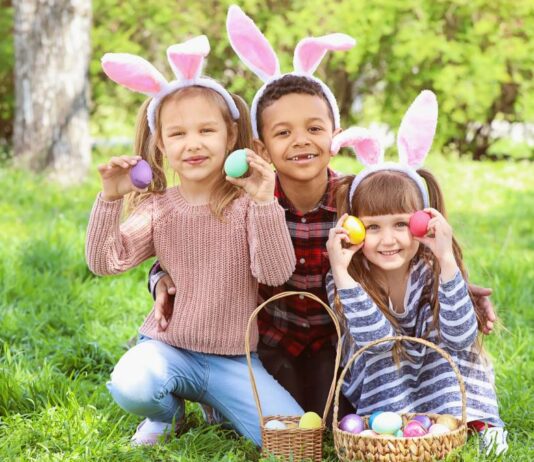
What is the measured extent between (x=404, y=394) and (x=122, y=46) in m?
5.91

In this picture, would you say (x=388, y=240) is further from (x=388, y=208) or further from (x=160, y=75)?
(x=160, y=75)

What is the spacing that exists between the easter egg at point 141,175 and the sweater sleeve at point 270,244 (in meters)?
0.33

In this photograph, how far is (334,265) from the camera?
109 inches

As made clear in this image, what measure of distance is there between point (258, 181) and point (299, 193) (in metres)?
0.35

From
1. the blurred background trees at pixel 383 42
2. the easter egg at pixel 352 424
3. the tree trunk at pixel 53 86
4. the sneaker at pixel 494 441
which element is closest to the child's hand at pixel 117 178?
the easter egg at pixel 352 424

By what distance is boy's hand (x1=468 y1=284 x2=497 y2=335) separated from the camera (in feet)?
9.55

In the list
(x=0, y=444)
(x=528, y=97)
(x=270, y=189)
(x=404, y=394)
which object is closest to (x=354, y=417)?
(x=404, y=394)

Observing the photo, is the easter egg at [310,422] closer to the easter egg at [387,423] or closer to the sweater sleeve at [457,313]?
the easter egg at [387,423]

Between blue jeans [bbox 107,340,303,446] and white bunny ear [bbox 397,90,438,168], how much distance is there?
0.85m

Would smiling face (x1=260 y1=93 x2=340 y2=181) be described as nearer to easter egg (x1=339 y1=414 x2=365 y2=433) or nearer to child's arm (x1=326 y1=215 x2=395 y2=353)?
child's arm (x1=326 y1=215 x2=395 y2=353)

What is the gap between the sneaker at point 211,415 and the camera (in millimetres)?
3078

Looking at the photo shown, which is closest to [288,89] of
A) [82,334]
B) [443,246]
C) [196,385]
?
[443,246]

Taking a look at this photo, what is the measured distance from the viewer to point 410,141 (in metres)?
2.93

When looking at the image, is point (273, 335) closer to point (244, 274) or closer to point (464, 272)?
point (244, 274)
